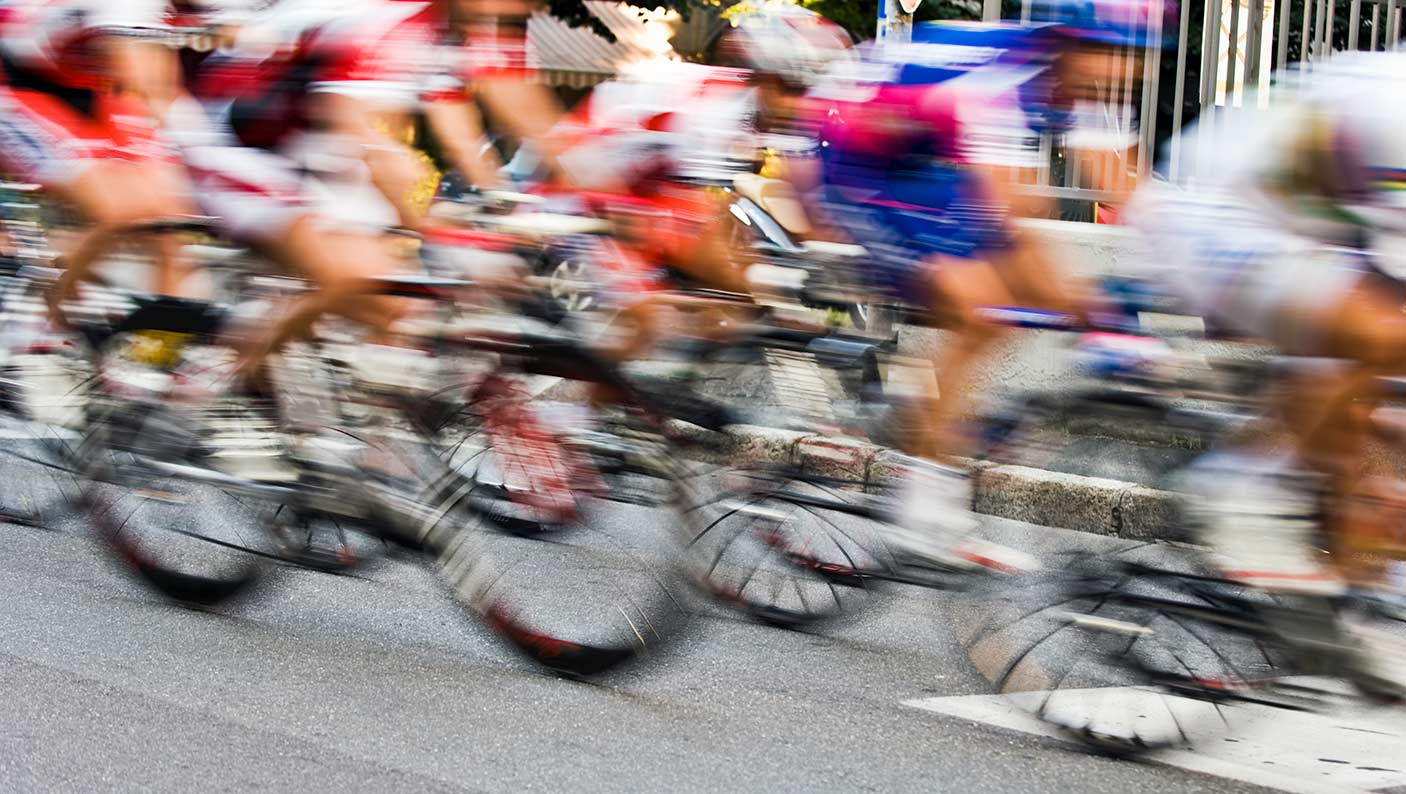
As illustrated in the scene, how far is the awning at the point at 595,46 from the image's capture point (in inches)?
932

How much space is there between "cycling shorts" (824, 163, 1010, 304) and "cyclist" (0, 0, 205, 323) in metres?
2.00

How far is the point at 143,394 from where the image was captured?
519 cm

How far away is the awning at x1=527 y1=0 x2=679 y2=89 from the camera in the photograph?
2367 centimetres

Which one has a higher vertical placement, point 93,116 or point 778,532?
point 93,116

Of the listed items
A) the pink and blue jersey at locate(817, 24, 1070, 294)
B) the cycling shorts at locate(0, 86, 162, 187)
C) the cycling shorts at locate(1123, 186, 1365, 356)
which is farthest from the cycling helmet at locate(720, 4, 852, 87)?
the cycling shorts at locate(0, 86, 162, 187)

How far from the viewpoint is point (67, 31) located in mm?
5945

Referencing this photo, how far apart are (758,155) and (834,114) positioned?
2.05ft

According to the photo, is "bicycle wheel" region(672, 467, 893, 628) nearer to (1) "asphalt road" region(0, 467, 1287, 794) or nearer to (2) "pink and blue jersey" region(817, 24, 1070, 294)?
(1) "asphalt road" region(0, 467, 1287, 794)

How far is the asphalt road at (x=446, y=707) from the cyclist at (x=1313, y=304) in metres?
0.63

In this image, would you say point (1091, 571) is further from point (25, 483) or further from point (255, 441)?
point (25, 483)

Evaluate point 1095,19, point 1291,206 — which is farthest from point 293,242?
point 1291,206

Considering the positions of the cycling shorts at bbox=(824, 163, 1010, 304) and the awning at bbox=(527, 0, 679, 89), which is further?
the awning at bbox=(527, 0, 679, 89)

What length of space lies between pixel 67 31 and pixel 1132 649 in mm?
4039

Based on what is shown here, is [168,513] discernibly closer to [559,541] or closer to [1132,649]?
[559,541]
